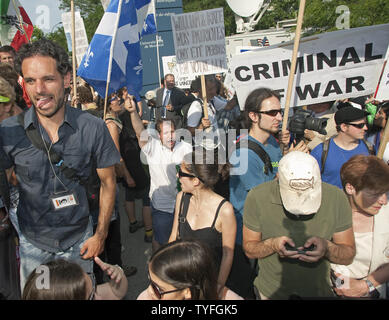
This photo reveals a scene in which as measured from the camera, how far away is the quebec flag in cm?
324

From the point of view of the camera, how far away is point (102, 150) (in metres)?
2.16

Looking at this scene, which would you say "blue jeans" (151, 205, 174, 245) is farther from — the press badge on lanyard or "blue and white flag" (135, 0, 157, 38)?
"blue and white flag" (135, 0, 157, 38)

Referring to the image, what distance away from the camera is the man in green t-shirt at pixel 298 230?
1.67 m

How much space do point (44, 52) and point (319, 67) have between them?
102 inches

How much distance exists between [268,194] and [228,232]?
46cm

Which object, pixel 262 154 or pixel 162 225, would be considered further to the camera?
pixel 162 225

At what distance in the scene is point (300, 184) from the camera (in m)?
1.64

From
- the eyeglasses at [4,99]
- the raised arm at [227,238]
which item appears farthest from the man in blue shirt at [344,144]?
the eyeglasses at [4,99]

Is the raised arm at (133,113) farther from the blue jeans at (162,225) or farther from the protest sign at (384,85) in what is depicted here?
the protest sign at (384,85)

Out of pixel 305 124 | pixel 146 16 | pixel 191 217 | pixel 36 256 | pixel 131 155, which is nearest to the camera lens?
pixel 36 256

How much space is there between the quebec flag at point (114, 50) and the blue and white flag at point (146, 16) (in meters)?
0.69

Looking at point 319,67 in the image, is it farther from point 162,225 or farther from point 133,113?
point 162,225

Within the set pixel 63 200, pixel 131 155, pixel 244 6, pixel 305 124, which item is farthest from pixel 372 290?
pixel 244 6
